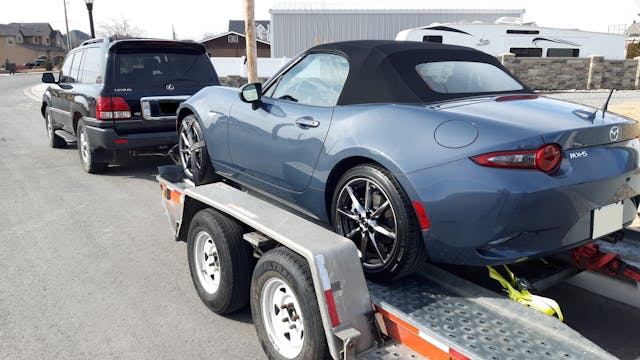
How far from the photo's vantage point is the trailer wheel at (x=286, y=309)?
2467 mm

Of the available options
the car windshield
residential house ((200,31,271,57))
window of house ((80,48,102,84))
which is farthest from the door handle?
residential house ((200,31,271,57))

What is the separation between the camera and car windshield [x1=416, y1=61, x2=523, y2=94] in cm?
306

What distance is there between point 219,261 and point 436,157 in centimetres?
161

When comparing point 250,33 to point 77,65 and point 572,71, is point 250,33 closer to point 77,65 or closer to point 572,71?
point 77,65

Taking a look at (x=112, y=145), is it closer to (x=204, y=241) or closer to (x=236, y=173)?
(x=236, y=173)

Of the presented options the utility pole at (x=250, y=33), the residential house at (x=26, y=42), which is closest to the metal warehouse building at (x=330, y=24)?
the utility pole at (x=250, y=33)

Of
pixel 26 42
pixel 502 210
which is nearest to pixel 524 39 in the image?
pixel 502 210

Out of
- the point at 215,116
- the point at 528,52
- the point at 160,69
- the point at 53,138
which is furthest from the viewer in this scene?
the point at 528,52

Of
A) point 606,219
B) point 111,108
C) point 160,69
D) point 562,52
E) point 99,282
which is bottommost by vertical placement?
point 99,282

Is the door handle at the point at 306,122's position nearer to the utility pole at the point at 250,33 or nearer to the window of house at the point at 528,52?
the utility pole at the point at 250,33

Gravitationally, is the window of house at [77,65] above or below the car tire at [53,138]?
above

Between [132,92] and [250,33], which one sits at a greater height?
[250,33]

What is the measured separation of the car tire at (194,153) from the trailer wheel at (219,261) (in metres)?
1.10

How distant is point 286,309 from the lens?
2762 millimetres
